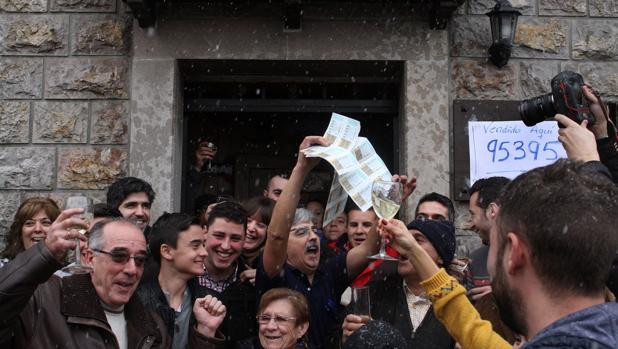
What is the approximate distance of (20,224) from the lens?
15.9ft

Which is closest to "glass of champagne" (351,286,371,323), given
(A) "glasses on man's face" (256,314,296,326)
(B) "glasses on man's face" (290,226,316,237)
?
(A) "glasses on man's face" (256,314,296,326)

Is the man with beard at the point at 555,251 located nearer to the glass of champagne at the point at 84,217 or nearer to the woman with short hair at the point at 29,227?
the glass of champagne at the point at 84,217

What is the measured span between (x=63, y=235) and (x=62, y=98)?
137 inches

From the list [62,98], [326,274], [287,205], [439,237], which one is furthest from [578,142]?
[62,98]

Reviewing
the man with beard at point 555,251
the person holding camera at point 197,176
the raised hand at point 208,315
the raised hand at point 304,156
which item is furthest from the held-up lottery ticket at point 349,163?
the person holding camera at point 197,176

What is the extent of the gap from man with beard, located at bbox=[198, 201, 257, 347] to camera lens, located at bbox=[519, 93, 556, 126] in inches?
66.8

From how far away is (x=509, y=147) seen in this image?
590 cm

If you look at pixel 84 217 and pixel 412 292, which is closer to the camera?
pixel 84 217

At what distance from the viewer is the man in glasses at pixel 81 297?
2770 mm

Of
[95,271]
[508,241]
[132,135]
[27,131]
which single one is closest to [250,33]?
[132,135]

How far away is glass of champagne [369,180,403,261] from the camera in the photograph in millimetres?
3421

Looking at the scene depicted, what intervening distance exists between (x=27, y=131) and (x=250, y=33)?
189 cm

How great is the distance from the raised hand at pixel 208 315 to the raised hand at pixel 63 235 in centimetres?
90

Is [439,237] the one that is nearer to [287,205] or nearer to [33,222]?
[287,205]
